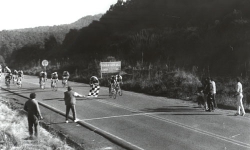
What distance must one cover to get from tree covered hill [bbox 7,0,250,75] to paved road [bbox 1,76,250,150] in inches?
580

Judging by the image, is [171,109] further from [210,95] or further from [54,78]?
[54,78]

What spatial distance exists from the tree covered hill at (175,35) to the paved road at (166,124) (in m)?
14.7

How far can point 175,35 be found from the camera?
46469mm

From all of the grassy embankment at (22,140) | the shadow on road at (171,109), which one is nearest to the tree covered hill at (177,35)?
the shadow on road at (171,109)

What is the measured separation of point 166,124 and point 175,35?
113 ft

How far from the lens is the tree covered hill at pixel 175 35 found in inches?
1348

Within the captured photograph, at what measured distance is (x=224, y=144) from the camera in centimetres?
1045

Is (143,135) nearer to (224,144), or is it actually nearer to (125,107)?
(224,144)

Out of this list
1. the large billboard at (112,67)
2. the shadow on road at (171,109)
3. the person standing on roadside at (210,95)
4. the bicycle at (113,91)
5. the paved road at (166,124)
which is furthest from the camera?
the large billboard at (112,67)

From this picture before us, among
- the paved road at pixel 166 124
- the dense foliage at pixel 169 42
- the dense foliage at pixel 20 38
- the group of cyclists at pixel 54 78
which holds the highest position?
the dense foliage at pixel 20 38

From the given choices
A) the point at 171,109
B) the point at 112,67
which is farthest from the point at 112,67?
the point at 171,109

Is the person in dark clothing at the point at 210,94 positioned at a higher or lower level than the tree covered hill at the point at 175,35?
lower

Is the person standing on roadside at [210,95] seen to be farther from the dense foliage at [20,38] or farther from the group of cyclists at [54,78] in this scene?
the dense foliage at [20,38]

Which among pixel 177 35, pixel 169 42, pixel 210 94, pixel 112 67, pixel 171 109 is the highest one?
pixel 177 35
